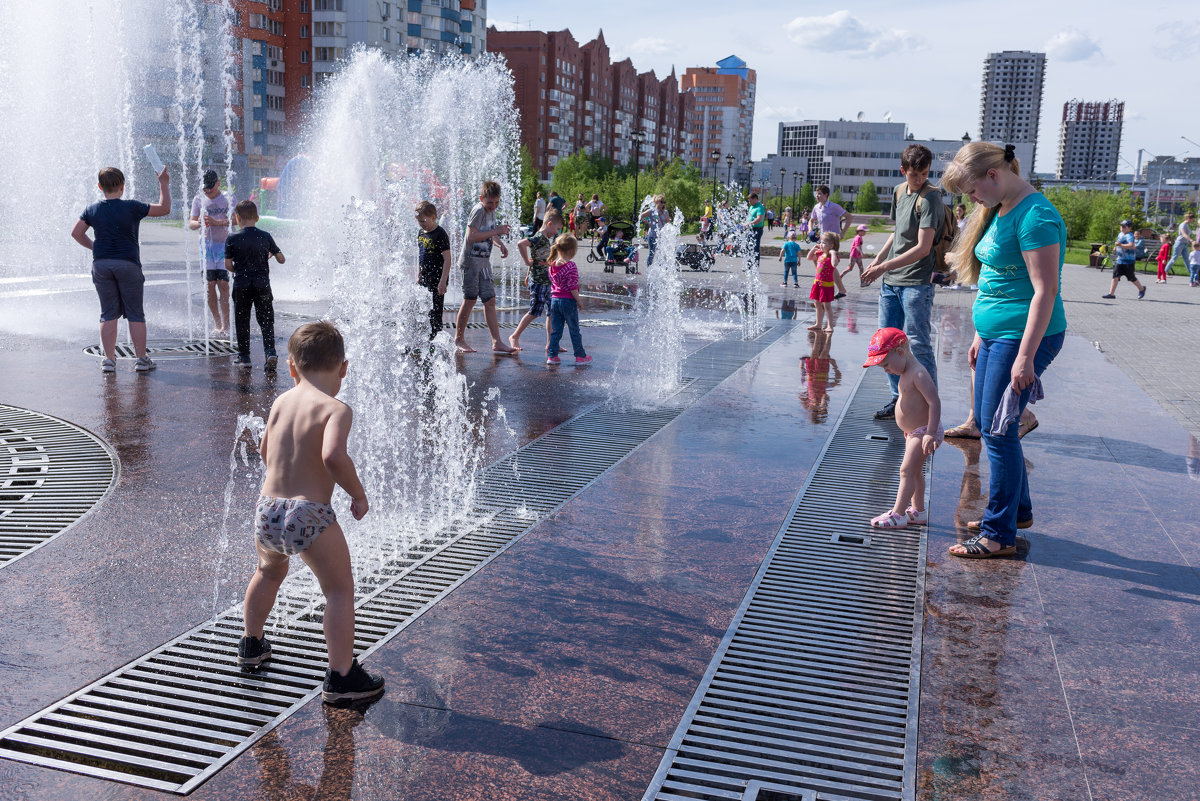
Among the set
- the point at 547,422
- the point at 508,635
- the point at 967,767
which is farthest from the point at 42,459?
the point at 967,767

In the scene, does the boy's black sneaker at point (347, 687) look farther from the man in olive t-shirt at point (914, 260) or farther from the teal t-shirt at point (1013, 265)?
the man in olive t-shirt at point (914, 260)

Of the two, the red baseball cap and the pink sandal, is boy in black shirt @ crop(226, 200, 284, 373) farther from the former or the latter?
the pink sandal

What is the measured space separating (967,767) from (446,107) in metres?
40.4

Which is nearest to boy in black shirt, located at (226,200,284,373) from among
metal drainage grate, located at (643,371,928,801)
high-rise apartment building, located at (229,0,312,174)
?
metal drainage grate, located at (643,371,928,801)

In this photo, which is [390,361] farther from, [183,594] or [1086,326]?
[1086,326]

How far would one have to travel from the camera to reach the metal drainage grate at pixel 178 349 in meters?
10.1

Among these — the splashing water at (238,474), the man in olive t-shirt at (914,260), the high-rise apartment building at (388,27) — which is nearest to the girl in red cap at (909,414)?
the man in olive t-shirt at (914,260)

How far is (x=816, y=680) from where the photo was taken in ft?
12.0

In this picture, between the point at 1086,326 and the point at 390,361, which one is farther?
the point at 1086,326

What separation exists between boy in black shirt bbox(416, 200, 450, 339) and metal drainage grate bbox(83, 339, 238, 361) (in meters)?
2.06

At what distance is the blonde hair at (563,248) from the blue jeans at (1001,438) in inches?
218

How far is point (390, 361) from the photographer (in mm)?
10422

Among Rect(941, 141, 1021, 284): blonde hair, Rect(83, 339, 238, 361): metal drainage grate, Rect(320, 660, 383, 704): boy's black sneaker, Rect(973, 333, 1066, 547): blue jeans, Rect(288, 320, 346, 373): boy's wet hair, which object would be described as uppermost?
Rect(941, 141, 1021, 284): blonde hair

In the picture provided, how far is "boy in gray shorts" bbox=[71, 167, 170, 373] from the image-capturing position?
28.6 ft
